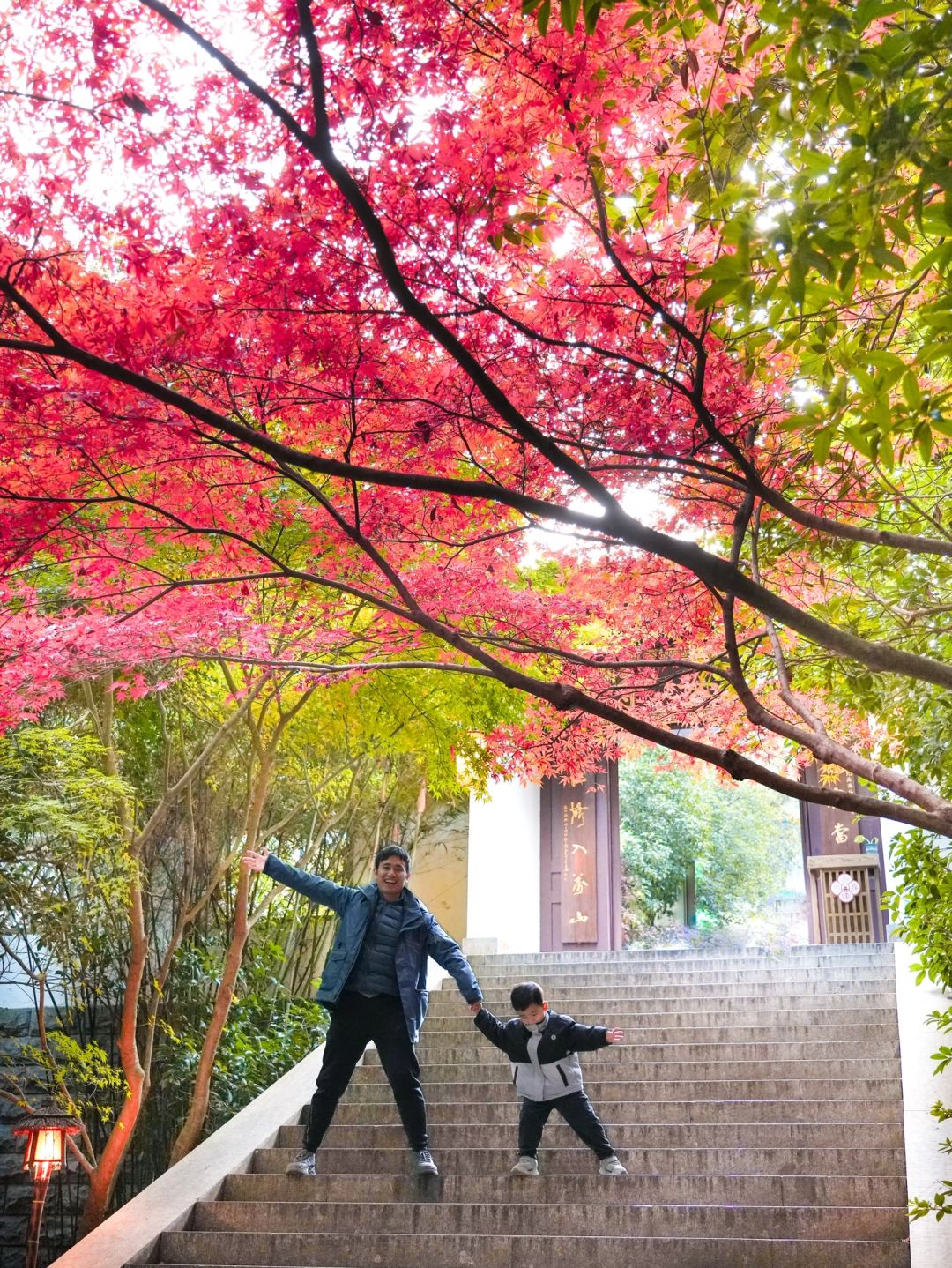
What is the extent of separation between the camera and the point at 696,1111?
19.4 feet

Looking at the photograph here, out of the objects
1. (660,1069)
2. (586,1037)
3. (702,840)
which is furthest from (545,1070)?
(702,840)

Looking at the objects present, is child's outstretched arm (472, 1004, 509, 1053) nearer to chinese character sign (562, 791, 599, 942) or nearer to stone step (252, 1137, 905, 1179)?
stone step (252, 1137, 905, 1179)

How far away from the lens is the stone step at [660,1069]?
6238mm

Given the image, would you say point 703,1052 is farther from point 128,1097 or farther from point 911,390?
point 911,390

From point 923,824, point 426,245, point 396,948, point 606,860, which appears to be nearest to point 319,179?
point 426,245

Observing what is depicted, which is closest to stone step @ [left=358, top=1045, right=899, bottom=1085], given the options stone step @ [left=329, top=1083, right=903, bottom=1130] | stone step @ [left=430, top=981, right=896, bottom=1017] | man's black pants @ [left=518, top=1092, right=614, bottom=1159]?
stone step @ [left=329, top=1083, right=903, bottom=1130]

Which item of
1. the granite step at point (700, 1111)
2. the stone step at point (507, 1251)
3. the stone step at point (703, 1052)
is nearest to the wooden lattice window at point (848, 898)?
the stone step at point (703, 1052)

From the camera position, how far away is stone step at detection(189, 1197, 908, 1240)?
4.58 metres

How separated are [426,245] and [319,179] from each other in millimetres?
400

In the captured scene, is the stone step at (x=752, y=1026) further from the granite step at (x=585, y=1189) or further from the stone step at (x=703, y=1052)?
the granite step at (x=585, y=1189)

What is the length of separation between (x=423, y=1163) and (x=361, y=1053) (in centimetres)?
56

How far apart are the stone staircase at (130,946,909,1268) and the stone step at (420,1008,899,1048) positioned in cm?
1

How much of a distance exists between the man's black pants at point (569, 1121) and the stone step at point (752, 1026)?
158 cm

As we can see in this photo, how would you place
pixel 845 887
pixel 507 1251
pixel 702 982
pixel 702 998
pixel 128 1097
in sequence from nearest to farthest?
pixel 507 1251
pixel 128 1097
pixel 702 998
pixel 702 982
pixel 845 887
